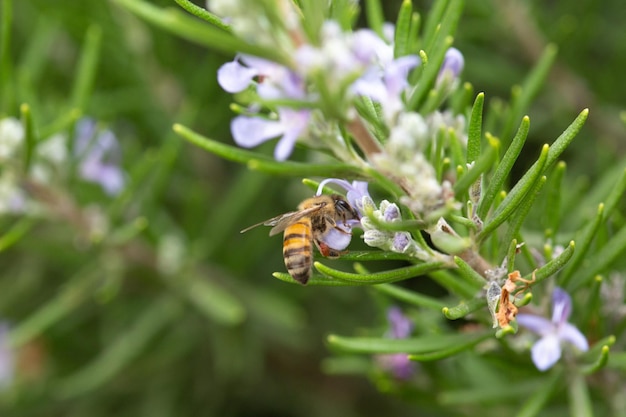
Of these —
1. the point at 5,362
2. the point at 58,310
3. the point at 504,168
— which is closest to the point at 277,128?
the point at 504,168

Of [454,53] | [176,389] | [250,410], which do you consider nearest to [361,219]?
[454,53]

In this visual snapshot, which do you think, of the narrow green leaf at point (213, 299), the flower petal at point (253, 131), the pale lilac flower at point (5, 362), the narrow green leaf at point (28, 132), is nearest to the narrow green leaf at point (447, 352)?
the flower petal at point (253, 131)

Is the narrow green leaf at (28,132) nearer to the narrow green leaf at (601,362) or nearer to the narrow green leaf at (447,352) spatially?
the narrow green leaf at (447,352)

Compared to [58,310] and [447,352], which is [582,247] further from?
[58,310]

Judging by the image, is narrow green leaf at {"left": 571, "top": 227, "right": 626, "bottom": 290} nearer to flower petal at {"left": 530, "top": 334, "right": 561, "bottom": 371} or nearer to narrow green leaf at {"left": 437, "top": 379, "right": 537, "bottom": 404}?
flower petal at {"left": 530, "top": 334, "right": 561, "bottom": 371}

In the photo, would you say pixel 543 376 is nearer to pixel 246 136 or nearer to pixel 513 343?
pixel 513 343

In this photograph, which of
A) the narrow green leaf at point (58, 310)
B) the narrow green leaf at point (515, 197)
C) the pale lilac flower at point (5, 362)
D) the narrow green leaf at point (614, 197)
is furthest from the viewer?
the pale lilac flower at point (5, 362)
